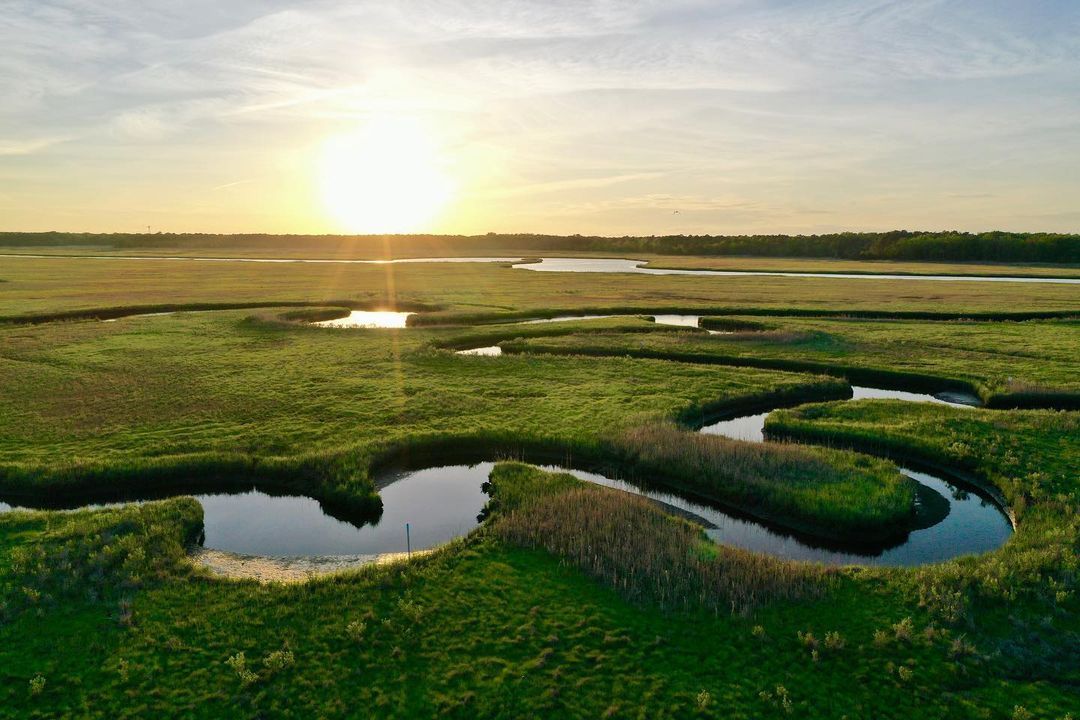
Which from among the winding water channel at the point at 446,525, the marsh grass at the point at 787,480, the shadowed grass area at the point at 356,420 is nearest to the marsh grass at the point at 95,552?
the winding water channel at the point at 446,525

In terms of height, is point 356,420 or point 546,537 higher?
point 356,420

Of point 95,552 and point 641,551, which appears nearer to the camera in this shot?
point 95,552

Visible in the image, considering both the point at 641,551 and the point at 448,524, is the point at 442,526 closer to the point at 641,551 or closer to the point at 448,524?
the point at 448,524

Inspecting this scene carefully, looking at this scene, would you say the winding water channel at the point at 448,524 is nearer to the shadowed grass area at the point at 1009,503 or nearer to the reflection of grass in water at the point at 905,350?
the shadowed grass area at the point at 1009,503

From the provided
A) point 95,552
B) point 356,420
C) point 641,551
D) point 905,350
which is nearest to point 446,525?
point 641,551

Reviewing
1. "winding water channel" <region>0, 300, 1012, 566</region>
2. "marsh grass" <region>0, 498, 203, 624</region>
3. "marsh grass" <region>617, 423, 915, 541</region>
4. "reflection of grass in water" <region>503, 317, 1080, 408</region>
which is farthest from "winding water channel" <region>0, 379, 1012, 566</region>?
"reflection of grass in water" <region>503, 317, 1080, 408</region>

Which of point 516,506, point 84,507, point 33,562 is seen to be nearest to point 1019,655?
point 516,506
